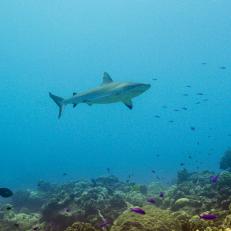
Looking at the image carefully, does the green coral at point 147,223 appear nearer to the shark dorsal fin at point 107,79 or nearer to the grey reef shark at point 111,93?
the grey reef shark at point 111,93

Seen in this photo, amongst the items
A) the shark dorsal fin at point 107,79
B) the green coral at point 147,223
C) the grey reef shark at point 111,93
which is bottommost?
the green coral at point 147,223

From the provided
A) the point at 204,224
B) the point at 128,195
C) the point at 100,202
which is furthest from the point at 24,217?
the point at 204,224

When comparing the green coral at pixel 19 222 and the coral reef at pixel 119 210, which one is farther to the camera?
the green coral at pixel 19 222

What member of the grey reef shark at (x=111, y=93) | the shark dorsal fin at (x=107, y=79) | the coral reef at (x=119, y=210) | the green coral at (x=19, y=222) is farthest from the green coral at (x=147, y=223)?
the shark dorsal fin at (x=107, y=79)

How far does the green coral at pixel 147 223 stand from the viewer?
1031 cm

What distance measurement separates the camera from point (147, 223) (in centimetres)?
1056

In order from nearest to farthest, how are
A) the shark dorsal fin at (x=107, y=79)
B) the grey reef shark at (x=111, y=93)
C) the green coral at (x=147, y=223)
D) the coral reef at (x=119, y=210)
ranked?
the green coral at (x=147, y=223), the coral reef at (x=119, y=210), the grey reef shark at (x=111, y=93), the shark dorsal fin at (x=107, y=79)

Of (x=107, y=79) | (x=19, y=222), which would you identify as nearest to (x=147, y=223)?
(x=107, y=79)

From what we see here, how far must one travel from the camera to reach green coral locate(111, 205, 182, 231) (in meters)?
10.3

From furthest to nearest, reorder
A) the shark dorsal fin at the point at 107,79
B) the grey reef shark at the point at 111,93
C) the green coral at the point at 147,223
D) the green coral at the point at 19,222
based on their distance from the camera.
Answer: the shark dorsal fin at the point at 107,79
the green coral at the point at 19,222
the grey reef shark at the point at 111,93
the green coral at the point at 147,223

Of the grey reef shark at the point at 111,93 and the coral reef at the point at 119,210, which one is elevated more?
the grey reef shark at the point at 111,93

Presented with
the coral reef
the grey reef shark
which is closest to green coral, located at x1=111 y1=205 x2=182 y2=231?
the coral reef

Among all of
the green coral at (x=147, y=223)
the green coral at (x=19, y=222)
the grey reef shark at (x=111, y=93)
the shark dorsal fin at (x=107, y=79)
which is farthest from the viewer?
the shark dorsal fin at (x=107, y=79)

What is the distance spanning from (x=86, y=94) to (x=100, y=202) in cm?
468
